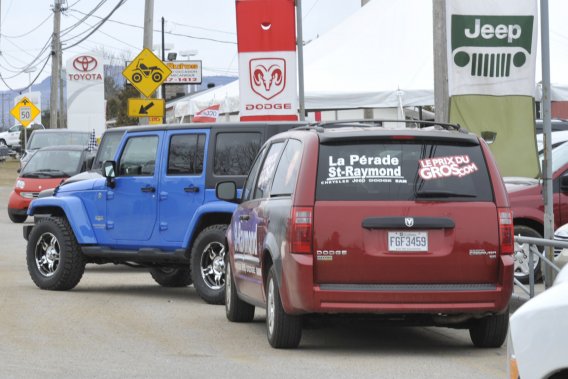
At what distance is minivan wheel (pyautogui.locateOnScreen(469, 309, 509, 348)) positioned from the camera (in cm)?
1054

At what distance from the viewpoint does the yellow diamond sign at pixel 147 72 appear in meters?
29.3

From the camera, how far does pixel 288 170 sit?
1070 centimetres

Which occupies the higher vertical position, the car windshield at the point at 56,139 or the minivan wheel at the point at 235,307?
the car windshield at the point at 56,139

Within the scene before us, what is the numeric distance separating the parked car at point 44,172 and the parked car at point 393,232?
19466 millimetres

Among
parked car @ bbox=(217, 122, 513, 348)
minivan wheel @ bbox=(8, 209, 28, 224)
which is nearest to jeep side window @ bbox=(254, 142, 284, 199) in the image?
parked car @ bbox=(217, 122, 513, 348)

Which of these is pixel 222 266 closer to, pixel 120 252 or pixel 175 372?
pixel 120 252

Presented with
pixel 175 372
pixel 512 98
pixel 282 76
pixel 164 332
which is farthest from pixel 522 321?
pixel 282 76

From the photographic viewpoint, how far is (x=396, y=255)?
997cm

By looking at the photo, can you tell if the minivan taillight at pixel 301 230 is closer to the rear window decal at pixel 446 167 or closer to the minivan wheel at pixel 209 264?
the rear window decal at pixel 446 167

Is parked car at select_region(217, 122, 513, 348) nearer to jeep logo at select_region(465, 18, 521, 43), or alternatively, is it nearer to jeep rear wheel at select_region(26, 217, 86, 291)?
jeep logo at select_region(465, 18, 521, 43)

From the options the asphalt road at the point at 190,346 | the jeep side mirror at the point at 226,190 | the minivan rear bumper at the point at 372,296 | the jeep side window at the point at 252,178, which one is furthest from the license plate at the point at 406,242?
the jeep side mirror at the point at 226,190

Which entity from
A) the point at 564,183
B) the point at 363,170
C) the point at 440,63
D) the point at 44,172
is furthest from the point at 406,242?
the point at 44,172

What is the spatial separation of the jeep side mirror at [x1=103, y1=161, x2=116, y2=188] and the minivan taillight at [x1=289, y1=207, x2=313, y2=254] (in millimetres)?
5598

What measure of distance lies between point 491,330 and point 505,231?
0.87 meters
